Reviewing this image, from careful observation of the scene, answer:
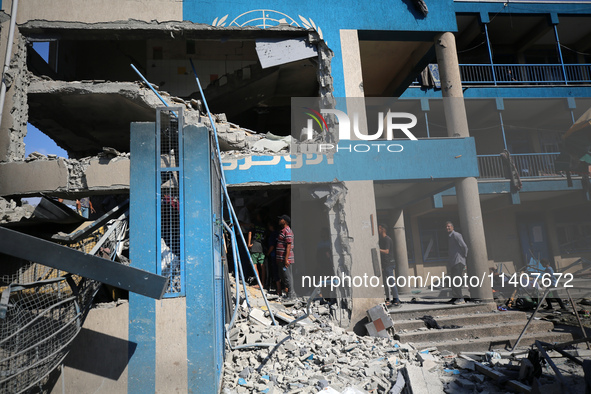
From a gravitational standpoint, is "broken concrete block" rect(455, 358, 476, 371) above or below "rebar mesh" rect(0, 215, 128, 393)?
below

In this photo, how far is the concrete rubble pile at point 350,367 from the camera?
14.8 feet

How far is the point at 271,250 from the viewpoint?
9.09 metres

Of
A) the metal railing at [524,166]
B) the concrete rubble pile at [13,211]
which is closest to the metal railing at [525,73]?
the metal railing at [524,166]

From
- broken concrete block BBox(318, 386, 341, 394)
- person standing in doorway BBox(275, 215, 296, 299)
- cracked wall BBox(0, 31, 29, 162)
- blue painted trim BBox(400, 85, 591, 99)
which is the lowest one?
broken concrete block BBox(318, 386, 341, 394)

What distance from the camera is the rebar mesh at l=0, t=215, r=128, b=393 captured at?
310 centimetres

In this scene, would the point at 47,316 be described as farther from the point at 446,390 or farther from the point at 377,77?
the point at 377,77

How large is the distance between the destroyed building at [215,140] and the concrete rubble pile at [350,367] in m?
0.58

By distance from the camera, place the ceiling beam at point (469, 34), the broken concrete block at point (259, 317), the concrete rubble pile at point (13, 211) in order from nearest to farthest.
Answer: the broken concrete block at point (259, 317) < the concrete rubble pile at point (13, 211) < the ceiling beam at point (469, 34)

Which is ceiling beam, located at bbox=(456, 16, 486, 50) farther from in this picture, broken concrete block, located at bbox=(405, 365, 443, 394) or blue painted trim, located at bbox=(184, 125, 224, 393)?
blue painted trim, located at bbox=(184, 125, 224, 393)

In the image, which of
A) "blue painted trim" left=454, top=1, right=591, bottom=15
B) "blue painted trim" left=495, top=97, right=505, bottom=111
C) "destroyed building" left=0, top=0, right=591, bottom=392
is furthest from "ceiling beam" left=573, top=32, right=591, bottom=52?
"blue painted trim" left=495, top=97, right=505, bottom=111

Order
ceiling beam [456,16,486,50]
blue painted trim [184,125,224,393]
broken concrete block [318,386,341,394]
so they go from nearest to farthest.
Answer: blue painted trim [184,125,224,393]
broken concrete block [318,386,341,394]
ceiling beam [456,16,486,50]

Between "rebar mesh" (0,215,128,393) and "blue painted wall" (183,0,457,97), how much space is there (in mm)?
5895

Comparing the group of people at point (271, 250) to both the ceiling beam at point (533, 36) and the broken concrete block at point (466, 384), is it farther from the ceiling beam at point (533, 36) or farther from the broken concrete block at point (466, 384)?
the ceiling beam at point (533, 36)

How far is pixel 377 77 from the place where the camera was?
13.0m
